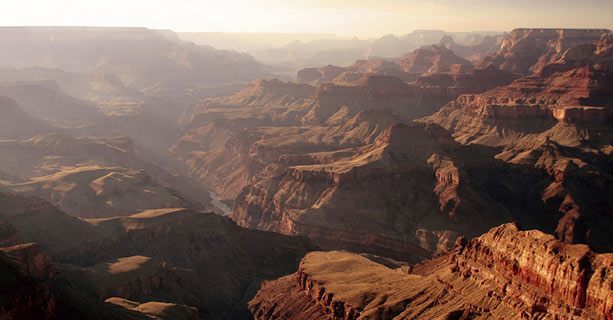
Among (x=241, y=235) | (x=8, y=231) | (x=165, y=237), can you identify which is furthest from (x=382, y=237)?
(x=8, y=231)

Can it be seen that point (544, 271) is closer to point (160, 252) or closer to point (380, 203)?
point (160, 252)

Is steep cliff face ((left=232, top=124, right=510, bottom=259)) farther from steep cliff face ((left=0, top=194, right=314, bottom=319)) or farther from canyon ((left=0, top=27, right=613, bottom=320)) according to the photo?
steep cliff face ((left=0, top=194, right=314, bottom=319))

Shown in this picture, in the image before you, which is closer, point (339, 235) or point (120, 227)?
point (120, 227)

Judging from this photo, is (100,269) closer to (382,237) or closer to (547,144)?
(382,237)

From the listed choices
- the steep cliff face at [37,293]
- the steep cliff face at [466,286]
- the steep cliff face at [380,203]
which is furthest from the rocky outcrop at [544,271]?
the steep cliff face at [380,203]

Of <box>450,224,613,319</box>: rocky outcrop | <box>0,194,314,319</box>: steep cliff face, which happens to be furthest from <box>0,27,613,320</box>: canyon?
<box>0,194,314,319</box>: steep cliff face

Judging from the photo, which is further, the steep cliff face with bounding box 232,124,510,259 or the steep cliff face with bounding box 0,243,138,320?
the steep cliff face with bounding box 232,124,510,259

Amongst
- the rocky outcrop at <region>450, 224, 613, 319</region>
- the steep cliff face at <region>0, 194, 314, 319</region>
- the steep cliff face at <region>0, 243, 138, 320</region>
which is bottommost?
the steep cliff face at <region>0, 194, 314, 319</region>

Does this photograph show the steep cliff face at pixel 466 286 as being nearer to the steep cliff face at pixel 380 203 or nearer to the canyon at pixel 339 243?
the canyon at pixel 339 243

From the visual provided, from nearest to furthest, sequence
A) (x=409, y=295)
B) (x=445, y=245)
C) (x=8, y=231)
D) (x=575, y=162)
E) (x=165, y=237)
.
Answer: (x=409, y=295) → (x=8, y=231) → (x=165, y=237) → (x=445, y=245) → (x=575, y=162)

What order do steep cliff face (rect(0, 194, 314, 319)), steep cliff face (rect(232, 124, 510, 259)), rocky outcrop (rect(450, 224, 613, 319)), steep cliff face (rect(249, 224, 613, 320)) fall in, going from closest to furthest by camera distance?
rocky outcrop (rect(450, 224, 613, 319)) → steep cliff face (rect(249, 224, 613, 320)) → steep cliff face (rect(0, 194, 314, 319)) → steep cliff face (rect(232, 124, 510, 259))
